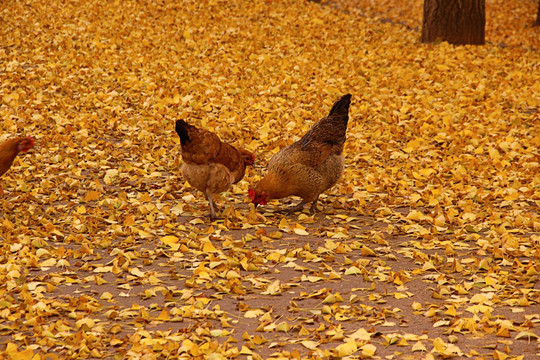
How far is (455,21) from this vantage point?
1281 cm

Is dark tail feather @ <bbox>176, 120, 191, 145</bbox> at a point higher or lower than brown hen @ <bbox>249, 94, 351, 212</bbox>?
higher

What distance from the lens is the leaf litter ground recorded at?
4.43 m

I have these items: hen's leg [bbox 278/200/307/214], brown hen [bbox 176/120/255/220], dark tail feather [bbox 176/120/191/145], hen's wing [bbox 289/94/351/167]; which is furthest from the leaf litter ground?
dark tail feather [bbox 176/120/191/145]

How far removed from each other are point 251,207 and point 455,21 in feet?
25.9

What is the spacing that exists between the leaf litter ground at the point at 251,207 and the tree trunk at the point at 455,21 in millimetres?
324

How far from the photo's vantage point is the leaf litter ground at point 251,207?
4434 millimetres

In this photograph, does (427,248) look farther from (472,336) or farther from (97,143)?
(97,143)

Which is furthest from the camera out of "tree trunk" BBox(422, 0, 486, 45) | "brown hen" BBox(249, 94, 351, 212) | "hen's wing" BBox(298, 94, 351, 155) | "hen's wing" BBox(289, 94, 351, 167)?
"tree trunk" BBox(422, 0, 486, 45)

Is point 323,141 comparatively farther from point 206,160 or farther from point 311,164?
point 206,160

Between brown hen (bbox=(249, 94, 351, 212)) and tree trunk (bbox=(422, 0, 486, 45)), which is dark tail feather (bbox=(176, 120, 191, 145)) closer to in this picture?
brown hen (bbox=(249, 94, 351, 212))

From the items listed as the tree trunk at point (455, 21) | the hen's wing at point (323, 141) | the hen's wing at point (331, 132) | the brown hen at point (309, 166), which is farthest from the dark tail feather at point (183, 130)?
the tree trunk at point (455, 21)

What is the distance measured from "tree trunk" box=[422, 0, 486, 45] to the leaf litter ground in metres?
0.32

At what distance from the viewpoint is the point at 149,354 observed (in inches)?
158

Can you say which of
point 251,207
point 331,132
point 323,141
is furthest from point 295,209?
point 331,132
